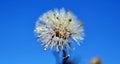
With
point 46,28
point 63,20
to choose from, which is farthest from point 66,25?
point 46,28

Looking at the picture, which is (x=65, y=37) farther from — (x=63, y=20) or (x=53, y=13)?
(x=53, y=13)

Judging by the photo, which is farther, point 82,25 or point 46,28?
point 46,28

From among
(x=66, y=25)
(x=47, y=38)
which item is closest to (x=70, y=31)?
(x=66, y=25)

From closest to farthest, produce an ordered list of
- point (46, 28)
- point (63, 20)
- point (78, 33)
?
point (63, 20)
point (78, 33)
point (46, 28)
